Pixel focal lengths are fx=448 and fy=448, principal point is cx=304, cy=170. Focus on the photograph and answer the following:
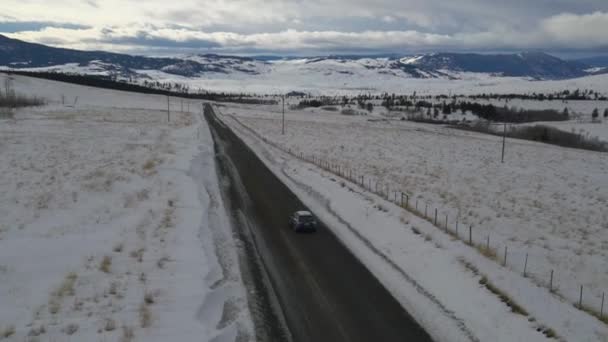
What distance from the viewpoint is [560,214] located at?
28.5 meters

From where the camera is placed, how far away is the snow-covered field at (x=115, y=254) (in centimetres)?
1239

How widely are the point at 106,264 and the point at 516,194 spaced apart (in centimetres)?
2986

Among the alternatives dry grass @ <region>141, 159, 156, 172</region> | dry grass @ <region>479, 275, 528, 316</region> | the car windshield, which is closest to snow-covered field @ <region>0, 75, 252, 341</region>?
dry grass @ <region>141, 159, 156, 172</region>

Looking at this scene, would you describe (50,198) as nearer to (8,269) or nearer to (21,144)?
(8,269)

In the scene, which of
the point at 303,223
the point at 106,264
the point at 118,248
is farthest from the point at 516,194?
the point at 106,264

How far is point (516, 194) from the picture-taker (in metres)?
34.5

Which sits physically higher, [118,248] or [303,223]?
[303,223]

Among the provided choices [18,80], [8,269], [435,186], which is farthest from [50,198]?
[18,80]

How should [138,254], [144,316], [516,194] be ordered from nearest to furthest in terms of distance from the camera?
[144,316] < [138,254] < [516,194]

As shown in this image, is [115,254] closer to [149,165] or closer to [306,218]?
[306,218]

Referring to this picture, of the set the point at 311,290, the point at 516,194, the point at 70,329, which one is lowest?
the point at 311,290

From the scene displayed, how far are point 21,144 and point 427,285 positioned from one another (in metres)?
47.4

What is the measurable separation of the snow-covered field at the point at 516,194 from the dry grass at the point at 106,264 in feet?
50.3

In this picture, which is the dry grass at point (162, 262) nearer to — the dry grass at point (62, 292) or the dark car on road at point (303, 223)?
the dry grass at point (62, 292)
